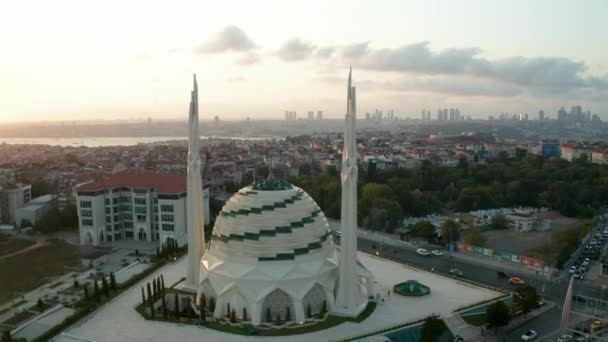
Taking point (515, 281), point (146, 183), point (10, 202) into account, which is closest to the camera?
point (515, 281)

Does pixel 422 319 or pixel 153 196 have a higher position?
pixel 153 196

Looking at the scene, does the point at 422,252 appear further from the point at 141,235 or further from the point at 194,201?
the point at 141,235

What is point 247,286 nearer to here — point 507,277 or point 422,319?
point 422,319

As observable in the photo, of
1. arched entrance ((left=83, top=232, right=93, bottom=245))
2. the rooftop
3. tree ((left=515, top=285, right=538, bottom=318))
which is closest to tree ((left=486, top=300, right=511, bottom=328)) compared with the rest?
tree ((left=515, top=285, right=538, bottom=318))

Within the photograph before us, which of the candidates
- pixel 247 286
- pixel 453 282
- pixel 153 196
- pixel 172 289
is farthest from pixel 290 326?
pixel 153 196

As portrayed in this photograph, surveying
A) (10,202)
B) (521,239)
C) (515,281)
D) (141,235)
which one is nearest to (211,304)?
(515,281)

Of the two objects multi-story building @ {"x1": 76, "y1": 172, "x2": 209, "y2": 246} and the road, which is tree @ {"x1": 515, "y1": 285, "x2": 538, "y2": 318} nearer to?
the road
